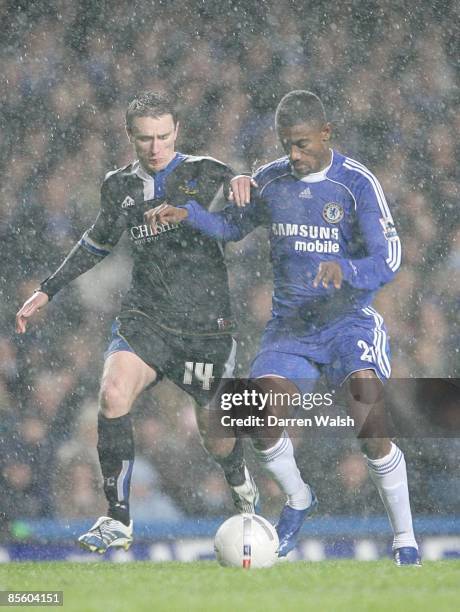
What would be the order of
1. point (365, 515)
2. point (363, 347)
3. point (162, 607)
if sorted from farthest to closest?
point (365, 515)
point (363, 347)
point (162, 607)

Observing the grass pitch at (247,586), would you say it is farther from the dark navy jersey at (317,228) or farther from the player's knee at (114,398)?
the dark navy jersey at (317,228)

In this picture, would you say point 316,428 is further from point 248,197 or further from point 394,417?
point 248,197

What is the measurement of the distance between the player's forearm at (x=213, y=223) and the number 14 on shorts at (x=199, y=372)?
68cm

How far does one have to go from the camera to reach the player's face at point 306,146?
6.09 m

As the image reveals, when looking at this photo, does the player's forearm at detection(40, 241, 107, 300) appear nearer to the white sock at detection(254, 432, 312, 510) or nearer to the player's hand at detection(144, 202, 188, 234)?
the player's hand at detection(144, 202, 188, 234)

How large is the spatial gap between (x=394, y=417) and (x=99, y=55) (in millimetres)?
2883

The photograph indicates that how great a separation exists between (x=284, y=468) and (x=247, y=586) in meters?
1.22

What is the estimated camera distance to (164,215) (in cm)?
614

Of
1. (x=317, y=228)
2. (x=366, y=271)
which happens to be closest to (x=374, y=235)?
(x=366, y=271)

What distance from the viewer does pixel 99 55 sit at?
24.5ft

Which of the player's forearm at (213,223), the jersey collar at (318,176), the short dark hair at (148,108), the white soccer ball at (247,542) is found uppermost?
the short dark hair at (148,108)

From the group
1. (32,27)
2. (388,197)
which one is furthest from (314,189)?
(32,27)

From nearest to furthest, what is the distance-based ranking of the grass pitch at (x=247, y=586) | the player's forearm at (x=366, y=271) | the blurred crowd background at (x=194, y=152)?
the grass pitch at (x=247, y=586), the player's forearm at (x=366, y=271), the blurred crowd background at (x=194, y=152)

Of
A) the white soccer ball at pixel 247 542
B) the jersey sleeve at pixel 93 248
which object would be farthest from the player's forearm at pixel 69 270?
the white soccer ball at pixel 247 542
